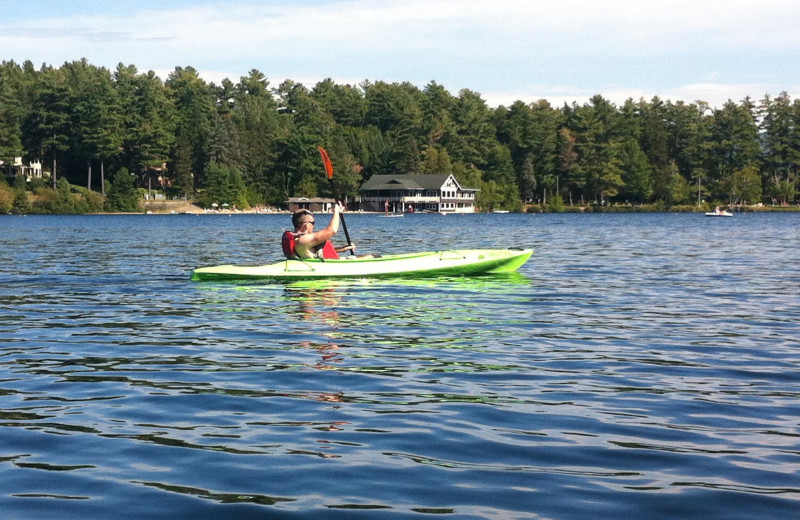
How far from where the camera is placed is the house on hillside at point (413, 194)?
13588 centimetres

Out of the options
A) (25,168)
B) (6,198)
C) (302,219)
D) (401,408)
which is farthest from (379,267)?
(25,168)

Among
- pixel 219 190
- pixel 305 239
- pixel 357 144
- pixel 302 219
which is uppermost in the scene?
pixel 357 144

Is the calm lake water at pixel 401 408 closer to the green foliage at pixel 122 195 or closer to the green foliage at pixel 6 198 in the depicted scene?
the green foliage at pixel 6 198

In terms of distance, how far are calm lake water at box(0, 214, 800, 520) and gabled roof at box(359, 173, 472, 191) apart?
118637mm

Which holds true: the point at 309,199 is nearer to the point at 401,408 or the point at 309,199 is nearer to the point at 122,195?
the point at 122,195

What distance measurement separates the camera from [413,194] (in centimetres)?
13738

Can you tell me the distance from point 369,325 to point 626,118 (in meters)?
155

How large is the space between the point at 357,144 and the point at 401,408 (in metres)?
142

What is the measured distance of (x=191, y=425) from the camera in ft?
25.3

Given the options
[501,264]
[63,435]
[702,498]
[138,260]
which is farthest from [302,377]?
[138,260]

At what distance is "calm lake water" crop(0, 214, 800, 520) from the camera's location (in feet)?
19.5

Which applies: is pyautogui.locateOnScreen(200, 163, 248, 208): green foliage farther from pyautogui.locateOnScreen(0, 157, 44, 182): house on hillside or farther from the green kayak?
the green kayak

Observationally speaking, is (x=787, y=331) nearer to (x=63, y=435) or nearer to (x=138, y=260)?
(x=63, y=435)

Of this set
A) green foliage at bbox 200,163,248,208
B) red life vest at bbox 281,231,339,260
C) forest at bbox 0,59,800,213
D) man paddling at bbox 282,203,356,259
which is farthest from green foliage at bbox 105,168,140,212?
man paddling at bbox 282,203,356,259
